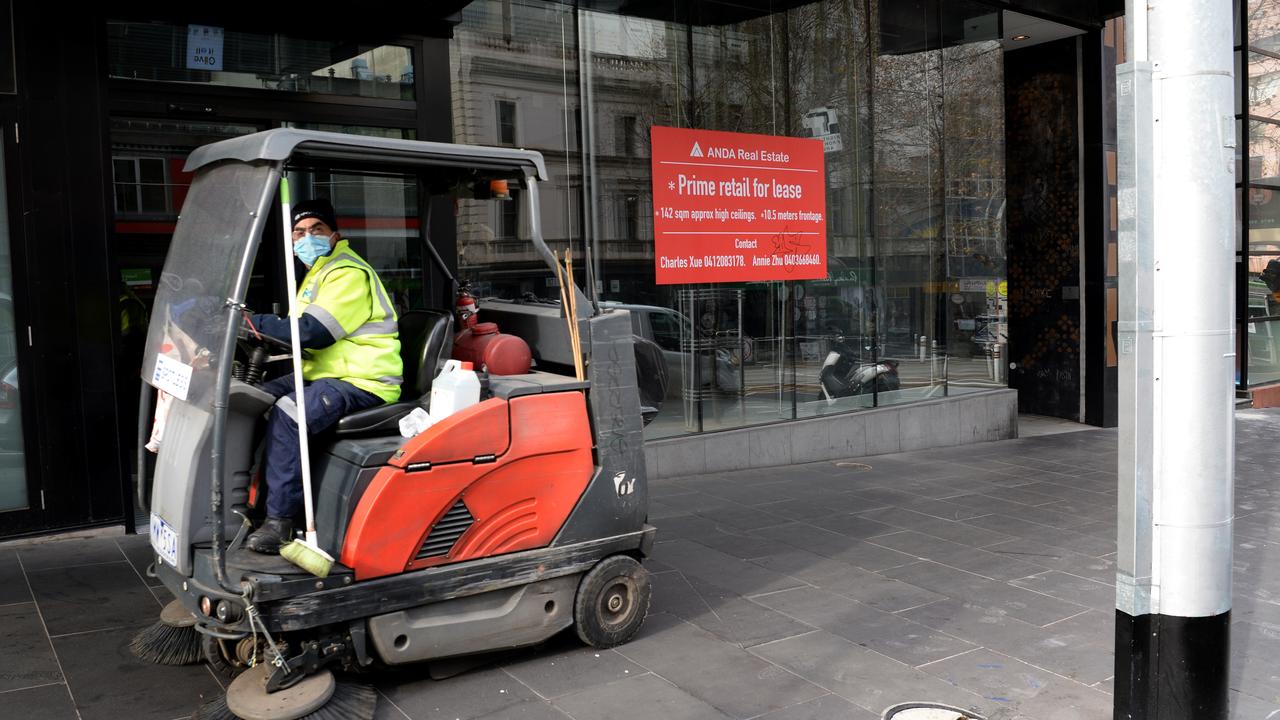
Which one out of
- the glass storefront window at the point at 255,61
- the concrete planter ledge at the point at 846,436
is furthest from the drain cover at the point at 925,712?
the glass storefront window at the point at 255,61

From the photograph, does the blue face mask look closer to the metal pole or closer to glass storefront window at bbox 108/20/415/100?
the metal pole

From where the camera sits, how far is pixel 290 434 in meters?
4.39

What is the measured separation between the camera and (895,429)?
38.5 feet

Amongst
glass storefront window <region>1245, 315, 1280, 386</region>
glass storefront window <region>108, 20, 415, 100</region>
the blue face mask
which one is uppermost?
glass storefront window <region>108, 20, 415, 100</region>

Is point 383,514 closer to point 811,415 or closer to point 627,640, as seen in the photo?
point 627,640

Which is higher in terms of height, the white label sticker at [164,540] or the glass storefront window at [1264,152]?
the glass storefront window at [1264,152]

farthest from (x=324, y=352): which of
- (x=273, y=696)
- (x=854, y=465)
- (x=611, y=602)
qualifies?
(x=854, y=465)

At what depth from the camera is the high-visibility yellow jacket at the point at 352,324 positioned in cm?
453

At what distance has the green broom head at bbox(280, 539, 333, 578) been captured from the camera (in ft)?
13.7

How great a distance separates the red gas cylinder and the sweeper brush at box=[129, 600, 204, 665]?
1.82 m

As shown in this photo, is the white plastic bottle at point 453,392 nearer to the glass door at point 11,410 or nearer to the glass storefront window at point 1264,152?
the glass door at point 11,410

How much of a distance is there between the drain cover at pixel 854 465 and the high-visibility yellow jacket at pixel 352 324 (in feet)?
21.7

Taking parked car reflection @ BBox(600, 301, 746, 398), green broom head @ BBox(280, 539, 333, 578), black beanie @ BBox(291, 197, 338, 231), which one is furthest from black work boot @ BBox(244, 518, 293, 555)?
parked car reflection @ BBox(600, 301, 746, 398)

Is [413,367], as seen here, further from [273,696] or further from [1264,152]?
[1264,152]
